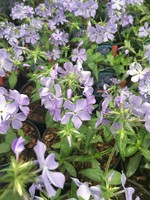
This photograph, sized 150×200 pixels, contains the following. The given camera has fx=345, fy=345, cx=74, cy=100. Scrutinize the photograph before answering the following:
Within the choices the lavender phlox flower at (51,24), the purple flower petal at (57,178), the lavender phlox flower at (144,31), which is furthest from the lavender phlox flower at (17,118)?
the lavender phlox flower at (144,31)

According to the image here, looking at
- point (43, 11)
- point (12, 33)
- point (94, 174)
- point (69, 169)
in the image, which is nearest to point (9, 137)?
point (69, 169)

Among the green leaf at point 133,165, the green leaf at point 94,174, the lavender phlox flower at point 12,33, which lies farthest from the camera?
the lavender phlox flower at point 12,33

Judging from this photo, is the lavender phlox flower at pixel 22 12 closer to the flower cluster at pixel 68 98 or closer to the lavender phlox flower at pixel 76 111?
the flower cluster at pixel 68 98

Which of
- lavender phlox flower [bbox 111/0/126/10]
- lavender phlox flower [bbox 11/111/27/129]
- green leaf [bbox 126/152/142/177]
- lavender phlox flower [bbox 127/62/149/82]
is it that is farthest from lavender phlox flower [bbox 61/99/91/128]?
lavender phlox flower [bbox 111/0/126/10]

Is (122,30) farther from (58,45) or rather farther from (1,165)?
(1,165)

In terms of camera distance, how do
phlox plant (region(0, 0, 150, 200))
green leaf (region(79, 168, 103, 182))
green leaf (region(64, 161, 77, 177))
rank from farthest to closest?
green leaf (region(64, 161, 77, 177)), green leaf (region(79, 168, 103, 182)), phlox plant (region(0, 0, 150, 200))

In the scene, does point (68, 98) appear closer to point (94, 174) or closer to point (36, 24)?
point (94, 174)

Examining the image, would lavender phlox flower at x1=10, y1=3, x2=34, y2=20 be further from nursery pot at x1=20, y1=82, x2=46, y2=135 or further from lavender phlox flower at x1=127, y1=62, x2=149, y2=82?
lavender phlox flower at x1=127, y1=62, x2=149, y2=82
